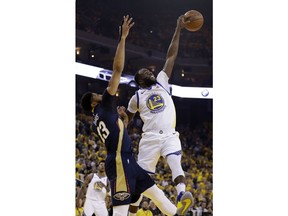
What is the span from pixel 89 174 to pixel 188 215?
1495mm

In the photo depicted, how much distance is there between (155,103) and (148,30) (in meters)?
1.35

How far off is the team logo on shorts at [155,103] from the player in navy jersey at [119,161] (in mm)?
739

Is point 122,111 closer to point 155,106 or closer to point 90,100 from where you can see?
point 155,106

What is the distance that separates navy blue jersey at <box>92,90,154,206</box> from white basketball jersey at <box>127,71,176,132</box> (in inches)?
26.3

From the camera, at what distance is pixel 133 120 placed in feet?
26.5

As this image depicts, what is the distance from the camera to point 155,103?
26.0 ft

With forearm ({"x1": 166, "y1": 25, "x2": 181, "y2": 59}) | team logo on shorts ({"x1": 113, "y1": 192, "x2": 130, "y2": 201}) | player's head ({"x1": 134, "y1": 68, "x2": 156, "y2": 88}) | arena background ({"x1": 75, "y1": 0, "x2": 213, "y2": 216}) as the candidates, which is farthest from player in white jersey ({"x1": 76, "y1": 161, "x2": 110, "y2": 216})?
forearm ({"x1": 166, "y1": 25, "x2": 181, "y2": 59})

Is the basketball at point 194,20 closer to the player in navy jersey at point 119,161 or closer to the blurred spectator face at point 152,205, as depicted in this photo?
the player in navy jersey at point 119,161

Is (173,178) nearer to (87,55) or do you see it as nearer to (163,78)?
(163,78)

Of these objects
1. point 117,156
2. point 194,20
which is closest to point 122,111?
point 117,156

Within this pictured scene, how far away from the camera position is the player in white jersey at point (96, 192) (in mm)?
8055

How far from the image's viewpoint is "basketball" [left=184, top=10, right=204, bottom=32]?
328 inches

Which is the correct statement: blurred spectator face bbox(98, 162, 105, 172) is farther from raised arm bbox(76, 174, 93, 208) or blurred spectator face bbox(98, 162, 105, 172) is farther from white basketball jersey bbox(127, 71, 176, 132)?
white basketball jersey bbox(127, 71, 176, 132)
